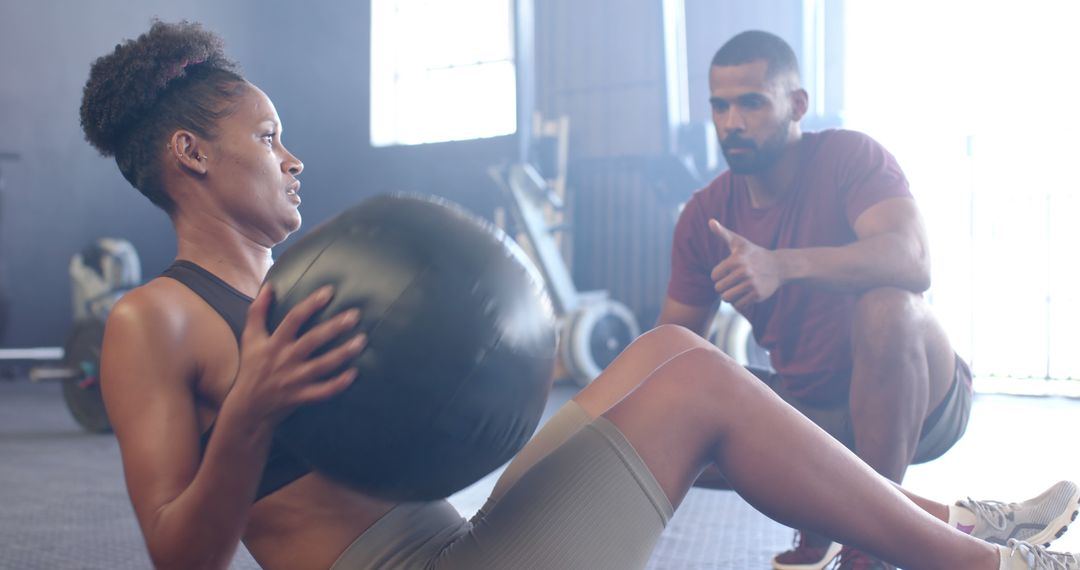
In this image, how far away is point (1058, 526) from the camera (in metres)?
1.29

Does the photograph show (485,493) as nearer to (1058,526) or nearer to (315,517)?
(1058,526)

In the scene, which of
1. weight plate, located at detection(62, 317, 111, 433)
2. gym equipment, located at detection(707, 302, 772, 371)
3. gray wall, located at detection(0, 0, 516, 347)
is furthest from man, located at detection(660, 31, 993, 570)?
gray wall, located at detection(0, 0, 516, 347)

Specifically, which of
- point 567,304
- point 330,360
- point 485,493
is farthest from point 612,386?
point 567,304

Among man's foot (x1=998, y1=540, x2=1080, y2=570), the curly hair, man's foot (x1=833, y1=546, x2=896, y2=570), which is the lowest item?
man's foot (x1=833, y1=546, x2=896, y2=570)

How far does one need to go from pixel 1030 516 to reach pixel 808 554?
433mm

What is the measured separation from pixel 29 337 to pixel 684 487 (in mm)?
6658

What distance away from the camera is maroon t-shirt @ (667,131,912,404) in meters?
1.65

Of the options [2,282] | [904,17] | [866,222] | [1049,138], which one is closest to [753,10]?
[904,17]

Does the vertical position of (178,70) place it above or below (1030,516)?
above

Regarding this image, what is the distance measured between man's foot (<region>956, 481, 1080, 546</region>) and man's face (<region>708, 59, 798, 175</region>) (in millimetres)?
727

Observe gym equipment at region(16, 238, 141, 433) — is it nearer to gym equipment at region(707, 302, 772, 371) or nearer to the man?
the man

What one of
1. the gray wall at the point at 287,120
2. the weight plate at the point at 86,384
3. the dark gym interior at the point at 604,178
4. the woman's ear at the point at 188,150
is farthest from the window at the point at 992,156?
the woman's ear at the point at 188,150

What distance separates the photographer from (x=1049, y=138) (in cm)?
465

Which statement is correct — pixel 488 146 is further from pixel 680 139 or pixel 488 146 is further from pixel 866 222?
pixel 866 222
